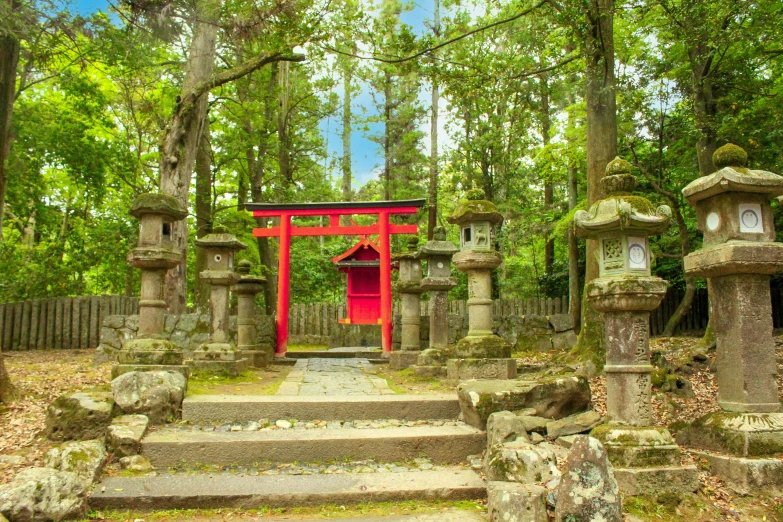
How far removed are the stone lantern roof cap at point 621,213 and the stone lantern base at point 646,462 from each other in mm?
1648

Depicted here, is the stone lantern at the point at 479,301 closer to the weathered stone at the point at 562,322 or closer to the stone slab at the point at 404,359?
the stone slab at the point at 404,359

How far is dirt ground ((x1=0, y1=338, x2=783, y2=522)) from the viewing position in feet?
12.8

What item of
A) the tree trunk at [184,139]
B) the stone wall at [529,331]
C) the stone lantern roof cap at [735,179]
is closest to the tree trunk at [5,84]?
the tree trunk at [184,139]

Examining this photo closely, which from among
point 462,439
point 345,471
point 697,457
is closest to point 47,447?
point 345,471

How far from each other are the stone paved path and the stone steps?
706mm

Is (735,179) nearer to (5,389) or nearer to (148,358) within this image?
(148,358)

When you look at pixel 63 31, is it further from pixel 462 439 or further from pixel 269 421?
pixel 462 439

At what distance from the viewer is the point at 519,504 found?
138 inches

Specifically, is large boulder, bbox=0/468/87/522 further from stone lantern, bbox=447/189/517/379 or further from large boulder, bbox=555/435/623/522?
stone lantern, bbox=447/189/517/379

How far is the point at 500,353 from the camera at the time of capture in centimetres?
709

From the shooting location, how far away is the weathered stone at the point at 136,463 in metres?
4.43

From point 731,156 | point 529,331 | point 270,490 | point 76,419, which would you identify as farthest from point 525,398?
point 529,331

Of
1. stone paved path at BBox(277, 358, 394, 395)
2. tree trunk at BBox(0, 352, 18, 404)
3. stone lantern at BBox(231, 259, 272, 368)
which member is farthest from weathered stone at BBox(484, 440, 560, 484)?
stone lantern at BBox(231, 259, 272, 368)

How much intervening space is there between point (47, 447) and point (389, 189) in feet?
60.0
